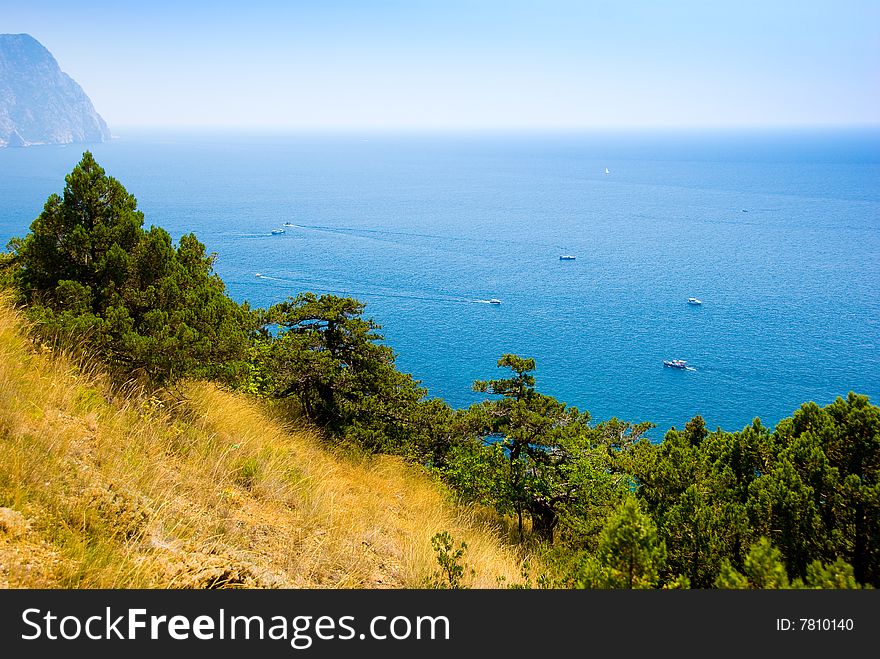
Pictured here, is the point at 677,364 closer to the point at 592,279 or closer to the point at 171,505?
the point at 592,279

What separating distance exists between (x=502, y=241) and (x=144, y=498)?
4210 inches

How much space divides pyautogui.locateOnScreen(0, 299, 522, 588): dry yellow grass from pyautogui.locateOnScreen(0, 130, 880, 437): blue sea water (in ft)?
149

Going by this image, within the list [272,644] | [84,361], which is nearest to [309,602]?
[272,644]

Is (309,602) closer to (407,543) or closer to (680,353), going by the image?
(407,543)

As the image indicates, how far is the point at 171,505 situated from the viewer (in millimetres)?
5152

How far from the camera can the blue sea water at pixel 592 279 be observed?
58062 millimetres

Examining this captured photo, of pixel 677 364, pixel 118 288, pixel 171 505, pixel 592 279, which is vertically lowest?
pixel 677 364

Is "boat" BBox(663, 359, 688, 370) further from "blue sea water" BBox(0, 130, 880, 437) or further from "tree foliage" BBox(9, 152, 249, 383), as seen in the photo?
"tree foliage" BBox(9, 152, 249, 383)

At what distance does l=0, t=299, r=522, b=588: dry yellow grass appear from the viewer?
4.08 metres

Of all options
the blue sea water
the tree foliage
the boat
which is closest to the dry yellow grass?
the tree foliage

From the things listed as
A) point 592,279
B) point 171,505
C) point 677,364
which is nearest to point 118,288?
point 171,505

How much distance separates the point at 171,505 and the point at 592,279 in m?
86.6

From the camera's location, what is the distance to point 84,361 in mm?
8188

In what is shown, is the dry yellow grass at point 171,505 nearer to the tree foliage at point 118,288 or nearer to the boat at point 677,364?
the tree foliage at point 118,288
